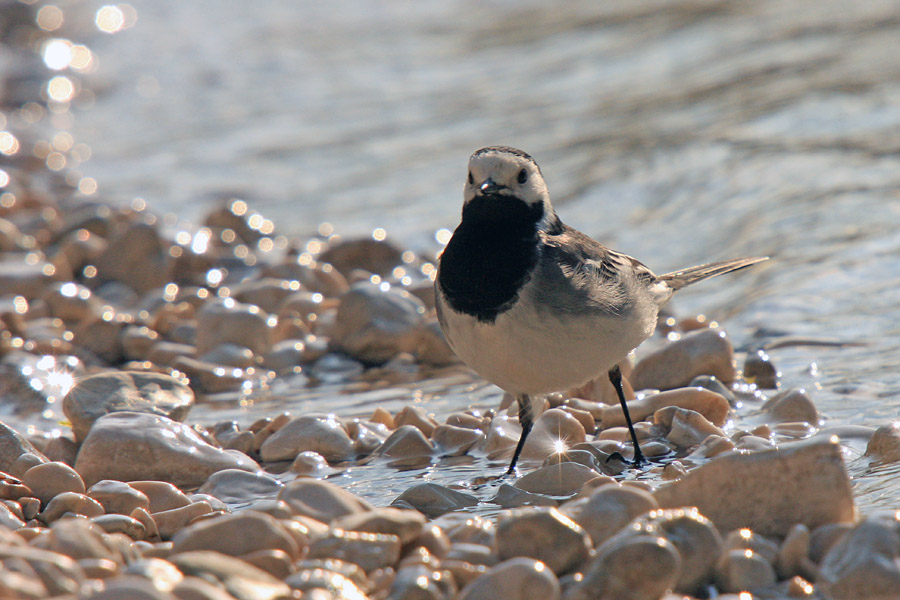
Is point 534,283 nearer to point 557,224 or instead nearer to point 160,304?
point 557,224

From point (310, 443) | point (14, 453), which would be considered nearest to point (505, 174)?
point (310, 443)

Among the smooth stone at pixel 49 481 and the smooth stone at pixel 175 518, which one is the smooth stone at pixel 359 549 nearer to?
the smooth stone at pixel 175 518

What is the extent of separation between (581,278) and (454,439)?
42.4 inches

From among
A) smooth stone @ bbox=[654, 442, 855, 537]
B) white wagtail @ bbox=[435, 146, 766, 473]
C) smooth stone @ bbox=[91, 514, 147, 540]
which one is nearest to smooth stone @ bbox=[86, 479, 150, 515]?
smooth stone @ bbox=[91, 514, 147, 540]

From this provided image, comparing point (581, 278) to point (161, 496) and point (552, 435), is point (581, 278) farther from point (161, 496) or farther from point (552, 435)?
point (161, 496)

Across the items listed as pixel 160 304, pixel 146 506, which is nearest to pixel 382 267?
pixel 160 304

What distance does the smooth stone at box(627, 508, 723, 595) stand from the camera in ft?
9.16

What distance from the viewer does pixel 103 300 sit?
25.5ft

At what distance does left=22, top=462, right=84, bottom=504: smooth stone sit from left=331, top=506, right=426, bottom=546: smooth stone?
1354mm

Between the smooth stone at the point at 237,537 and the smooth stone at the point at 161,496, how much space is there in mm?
871

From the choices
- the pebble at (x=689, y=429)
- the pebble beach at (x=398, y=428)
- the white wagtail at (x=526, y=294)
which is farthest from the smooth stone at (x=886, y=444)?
the white wagtail at (x=526, y=294)

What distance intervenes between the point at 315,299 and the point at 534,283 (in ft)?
11.3

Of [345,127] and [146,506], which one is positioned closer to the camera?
[146,506]

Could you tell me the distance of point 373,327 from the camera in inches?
249
